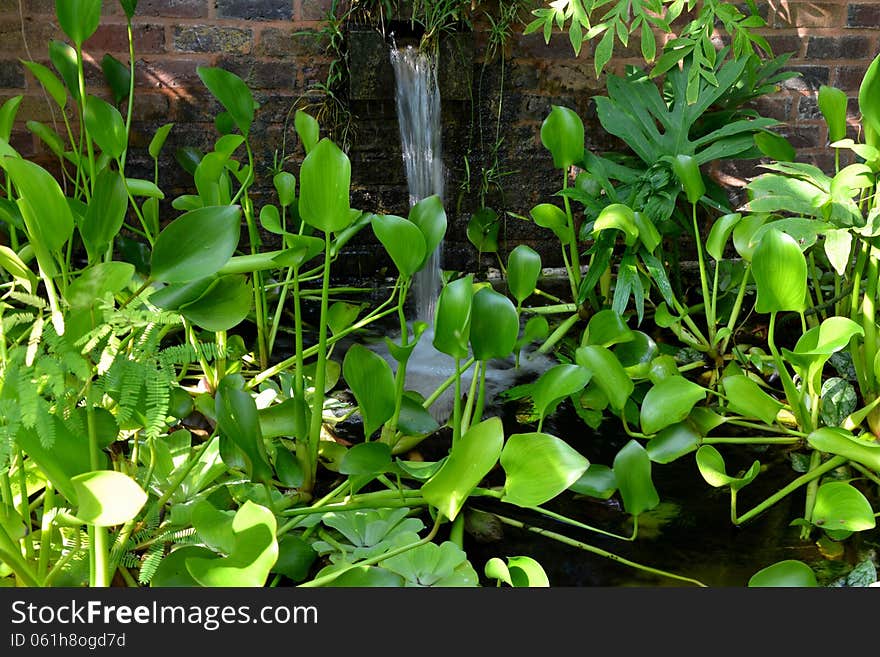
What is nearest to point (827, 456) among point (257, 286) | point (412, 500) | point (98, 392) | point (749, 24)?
point (412, 500)

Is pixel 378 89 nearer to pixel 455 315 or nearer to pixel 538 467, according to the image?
pixel 455 315

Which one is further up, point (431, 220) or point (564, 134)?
point (564, 134)

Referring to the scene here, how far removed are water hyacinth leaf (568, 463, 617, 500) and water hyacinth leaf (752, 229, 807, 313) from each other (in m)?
0.38

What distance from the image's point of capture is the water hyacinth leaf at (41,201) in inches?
40.3

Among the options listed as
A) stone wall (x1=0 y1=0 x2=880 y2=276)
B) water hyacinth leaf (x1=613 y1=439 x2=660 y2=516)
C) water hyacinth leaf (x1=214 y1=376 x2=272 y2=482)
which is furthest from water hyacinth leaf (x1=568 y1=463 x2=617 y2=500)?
stone wall (x1=0 y1=0 x2=880 y2=276)

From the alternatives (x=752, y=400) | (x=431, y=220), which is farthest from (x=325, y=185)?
(x=752, y=400)

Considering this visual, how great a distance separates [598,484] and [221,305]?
0.66m

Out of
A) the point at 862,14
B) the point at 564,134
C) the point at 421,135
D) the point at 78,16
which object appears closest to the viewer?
the point at 78,16

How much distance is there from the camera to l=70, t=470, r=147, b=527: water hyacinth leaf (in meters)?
0.90

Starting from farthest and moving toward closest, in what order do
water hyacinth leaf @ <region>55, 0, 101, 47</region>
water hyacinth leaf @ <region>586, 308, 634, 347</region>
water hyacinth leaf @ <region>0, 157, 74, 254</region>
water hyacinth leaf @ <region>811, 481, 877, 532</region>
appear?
water hyacinth leaf @ <region>586, 308, 634, 347</region>
water hyacinth leaf @ <region>55, 0, 101, 47</region>
water hyacinth leaf @ <region>811, 481, 877, 532</region>
water hyacinth leaf @ <region>0, 157, 74, 254</region>

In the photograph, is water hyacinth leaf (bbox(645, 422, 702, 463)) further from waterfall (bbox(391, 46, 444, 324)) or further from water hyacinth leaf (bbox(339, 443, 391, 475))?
waterfall (bbox(391, 46, 444, 324))

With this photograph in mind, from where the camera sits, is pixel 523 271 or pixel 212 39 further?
pixel 212 39

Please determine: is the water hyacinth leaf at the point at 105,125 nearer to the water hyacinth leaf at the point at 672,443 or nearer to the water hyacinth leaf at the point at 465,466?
the water hyacinth leaf at the point at 465,466

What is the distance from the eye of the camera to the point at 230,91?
184cm
